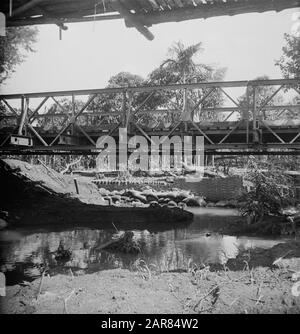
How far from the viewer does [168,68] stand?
28969 millimetres

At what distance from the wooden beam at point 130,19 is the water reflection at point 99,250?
14.4 feet

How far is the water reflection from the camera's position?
7.53m

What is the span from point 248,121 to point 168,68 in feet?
67.4

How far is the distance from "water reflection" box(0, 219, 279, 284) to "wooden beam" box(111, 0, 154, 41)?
14.4 ft

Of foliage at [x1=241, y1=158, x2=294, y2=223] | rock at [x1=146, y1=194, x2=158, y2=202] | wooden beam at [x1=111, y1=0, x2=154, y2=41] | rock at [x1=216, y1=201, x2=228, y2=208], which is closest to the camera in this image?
wooden beam at [x1=111, y1=0, x2=154, y2=41]

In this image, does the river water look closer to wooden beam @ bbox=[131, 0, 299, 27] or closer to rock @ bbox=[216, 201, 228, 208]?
wooden beam @ bbox=[131, 0, 299, 27]

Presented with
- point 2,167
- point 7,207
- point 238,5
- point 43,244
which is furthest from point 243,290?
point 2,167

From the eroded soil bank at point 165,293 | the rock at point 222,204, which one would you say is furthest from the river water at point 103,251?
the rock at point 222,204

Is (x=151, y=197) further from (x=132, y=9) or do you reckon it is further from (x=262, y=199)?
(x=132, y=9)

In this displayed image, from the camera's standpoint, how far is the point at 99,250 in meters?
9.10

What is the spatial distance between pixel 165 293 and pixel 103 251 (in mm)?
4079

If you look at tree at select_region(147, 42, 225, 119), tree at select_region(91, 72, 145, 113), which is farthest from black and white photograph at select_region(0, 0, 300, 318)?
tree at select_region(91, 72, 145, 113)

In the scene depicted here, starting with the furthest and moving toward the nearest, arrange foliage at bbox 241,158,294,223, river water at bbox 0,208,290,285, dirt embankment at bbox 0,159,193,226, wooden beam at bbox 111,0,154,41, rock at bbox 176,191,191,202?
rock at bbox 176,191,191,202 → dirt embankment at bbox 0,159,193,226 → foliage at bbox 241,158,294,223 → river water at bbox 0,208,290,285 → wooden beam at bbox 111,0,154,41

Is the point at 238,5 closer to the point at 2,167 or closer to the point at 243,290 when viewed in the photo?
the point at 243,290
